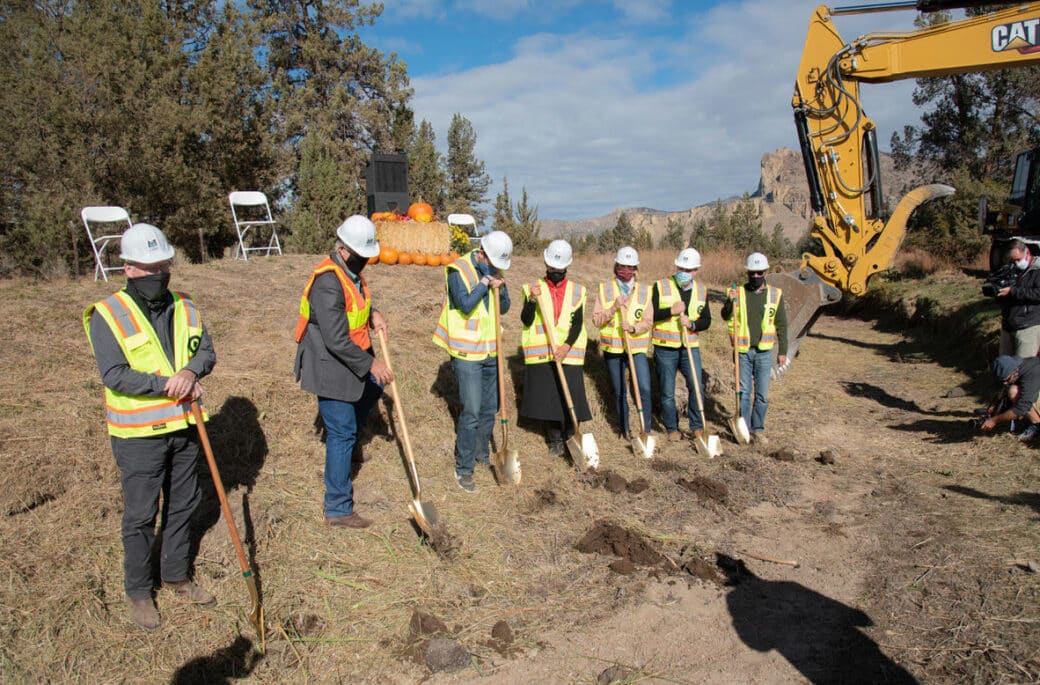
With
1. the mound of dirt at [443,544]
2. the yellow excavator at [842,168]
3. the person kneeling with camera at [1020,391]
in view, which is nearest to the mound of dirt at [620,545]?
the mound of dirt at [443,544]

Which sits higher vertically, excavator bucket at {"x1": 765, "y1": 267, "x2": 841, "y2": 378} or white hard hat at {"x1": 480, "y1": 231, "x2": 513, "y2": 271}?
white hard hat at {"x1": 480, "y1": 231, "x2": 513, "y2": 271}

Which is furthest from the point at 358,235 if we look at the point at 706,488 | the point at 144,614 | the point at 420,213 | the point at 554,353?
the point at 420,213

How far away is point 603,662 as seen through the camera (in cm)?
362

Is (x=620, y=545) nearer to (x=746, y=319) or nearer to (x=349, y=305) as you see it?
(x=349, y=305)

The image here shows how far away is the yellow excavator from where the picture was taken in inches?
385

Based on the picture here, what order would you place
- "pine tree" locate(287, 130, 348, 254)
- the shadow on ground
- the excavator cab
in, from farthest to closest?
"pine tree" locate(287, 130, 348, 254) → the excavator cab → the shadow on ground

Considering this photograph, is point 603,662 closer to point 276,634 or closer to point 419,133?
point 276,634

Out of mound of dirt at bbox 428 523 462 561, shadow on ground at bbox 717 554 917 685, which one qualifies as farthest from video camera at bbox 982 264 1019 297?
mound of dirt at bbox 428 523 462 561

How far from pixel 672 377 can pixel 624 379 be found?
1.66ft

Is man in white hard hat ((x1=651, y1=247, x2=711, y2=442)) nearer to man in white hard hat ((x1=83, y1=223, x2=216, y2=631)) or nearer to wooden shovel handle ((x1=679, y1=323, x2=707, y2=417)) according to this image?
wooden shovel handle ((x1=679, y1=323, x2=707, y2=417))

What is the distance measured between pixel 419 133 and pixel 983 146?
22151 mm

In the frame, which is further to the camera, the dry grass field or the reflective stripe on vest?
the reflective stripe on vest

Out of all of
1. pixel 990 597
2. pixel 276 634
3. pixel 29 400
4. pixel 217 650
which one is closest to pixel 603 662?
Answer: pixel 276 634

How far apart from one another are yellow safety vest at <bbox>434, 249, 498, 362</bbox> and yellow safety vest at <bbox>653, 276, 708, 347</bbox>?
217cm
